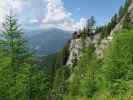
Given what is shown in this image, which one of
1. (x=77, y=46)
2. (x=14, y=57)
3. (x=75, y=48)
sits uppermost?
(x=77, y=46)

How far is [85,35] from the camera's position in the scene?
159 m

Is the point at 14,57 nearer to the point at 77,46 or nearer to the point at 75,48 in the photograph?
the point at 77,46

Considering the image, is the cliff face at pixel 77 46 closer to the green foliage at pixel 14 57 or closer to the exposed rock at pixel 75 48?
the exposed rock at pixel 75 48

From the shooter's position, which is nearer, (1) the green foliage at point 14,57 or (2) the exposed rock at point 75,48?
(1) the green foliage at point 14,57

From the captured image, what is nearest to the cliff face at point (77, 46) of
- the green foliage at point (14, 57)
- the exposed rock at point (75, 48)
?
the exposed rock at point (75, 48)

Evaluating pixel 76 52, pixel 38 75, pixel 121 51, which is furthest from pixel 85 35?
pixel 121 51

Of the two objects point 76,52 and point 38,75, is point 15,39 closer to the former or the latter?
point 38,75

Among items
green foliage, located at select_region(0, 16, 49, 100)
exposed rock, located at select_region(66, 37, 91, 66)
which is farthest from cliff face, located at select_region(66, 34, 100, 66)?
green foliage, located at select_region(0, 16, 49, 100)

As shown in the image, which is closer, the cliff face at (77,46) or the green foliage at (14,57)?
the green foliage at (14,57)

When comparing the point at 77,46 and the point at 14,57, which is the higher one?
the point at 77,46

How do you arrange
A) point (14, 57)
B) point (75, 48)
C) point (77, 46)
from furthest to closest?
point (75, 48) < point (77, 46) < point (14, 57)

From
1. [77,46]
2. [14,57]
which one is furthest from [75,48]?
Answer: [14,57]

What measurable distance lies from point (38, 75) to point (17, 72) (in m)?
12.8

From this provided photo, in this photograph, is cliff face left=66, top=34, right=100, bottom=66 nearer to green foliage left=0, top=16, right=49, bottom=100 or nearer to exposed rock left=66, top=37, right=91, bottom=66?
exposed rock left=66, top=37, right=91, bottom=66
